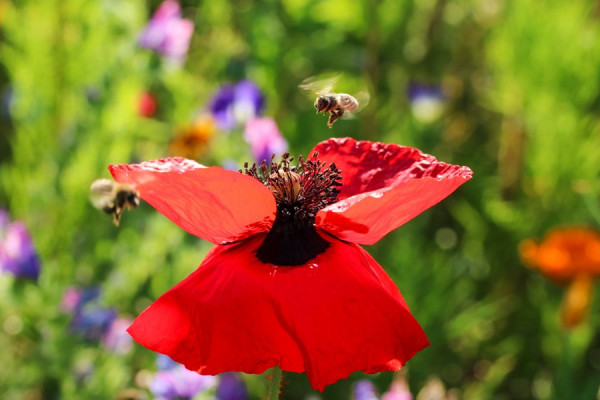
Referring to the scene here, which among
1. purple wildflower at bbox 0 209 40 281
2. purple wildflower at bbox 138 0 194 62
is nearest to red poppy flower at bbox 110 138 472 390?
purple wildflower at bbox 0 209 40 281

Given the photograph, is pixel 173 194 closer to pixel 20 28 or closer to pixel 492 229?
pixel 20 28

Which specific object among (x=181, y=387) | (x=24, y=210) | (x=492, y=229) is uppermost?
(x=181, y=387)

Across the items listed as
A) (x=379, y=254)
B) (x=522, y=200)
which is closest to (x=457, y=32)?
(x=522, y=200)

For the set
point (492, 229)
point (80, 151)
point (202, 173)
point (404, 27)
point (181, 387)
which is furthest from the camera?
point (404, 27)

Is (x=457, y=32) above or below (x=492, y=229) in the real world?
above

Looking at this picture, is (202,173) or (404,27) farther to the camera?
(404,27)

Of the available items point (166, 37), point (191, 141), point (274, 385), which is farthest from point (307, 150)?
point (274, 385)
